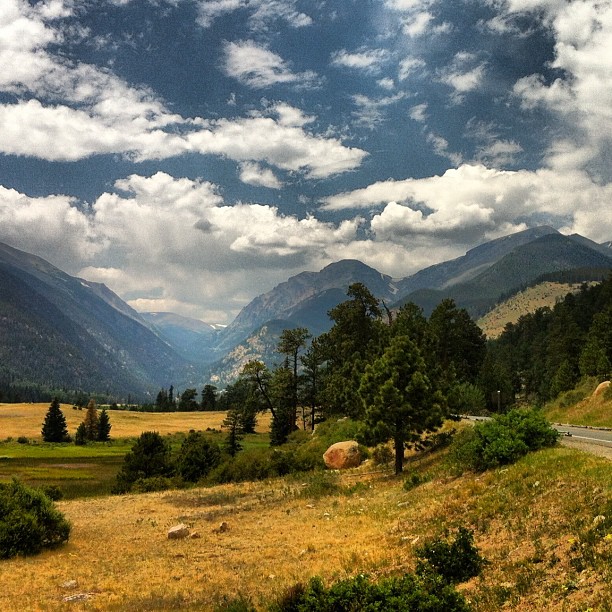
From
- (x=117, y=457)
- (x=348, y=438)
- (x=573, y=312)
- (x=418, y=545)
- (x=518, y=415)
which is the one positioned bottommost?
(x=117, y=457)

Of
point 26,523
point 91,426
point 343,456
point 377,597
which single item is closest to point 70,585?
point 26,523

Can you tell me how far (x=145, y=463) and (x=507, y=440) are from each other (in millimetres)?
37640

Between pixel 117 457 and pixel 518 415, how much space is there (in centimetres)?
8039

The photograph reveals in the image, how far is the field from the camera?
60.1 metres

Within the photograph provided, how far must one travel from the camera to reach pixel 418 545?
15.7m

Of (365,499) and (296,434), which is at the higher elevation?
(365,499)

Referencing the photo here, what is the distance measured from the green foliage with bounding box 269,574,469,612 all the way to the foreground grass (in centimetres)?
206

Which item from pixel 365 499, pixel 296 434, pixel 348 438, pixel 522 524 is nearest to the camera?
pixel 522 524

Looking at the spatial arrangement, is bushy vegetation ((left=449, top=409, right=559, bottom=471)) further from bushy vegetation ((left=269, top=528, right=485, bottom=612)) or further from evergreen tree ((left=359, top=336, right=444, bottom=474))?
bushy vegetation ((left=269, top=528, right=485, bottom=612))

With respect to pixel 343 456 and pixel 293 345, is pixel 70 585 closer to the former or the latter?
pixel 343 456

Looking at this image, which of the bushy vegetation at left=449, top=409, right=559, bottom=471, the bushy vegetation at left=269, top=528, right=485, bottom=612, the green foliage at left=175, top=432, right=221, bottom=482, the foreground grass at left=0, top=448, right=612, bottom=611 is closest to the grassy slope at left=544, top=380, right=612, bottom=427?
the bushy vegetation at left=449, top=409, right=559, bottom=471

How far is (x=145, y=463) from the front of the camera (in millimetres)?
47344

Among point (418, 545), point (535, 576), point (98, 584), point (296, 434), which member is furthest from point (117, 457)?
point (535, 576)

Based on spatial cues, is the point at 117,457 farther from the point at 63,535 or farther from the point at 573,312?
the point at 573,312
